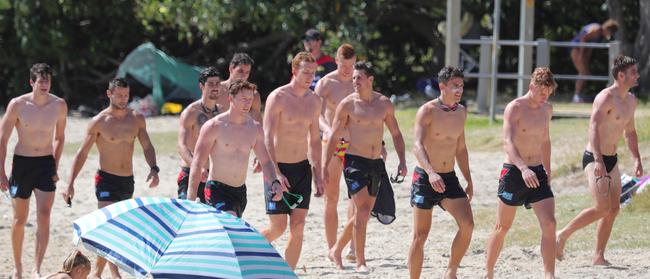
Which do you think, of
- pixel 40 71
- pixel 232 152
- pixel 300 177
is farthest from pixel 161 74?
pixel 232 152

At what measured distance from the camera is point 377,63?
26.1 metres

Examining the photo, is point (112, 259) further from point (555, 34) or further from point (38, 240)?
point (555, 34)

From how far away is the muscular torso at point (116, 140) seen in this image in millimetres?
10453

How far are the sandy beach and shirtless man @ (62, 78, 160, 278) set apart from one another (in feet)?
3.53

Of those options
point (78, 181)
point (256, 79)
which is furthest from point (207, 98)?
point (256, 79)

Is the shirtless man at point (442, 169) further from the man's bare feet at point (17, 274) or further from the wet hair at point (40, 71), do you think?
the man's bare feet at point (17, 274)

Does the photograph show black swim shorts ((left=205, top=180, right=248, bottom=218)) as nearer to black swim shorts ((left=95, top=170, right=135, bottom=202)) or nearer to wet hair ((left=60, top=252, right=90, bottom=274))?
black swim shorts ((left=95, top=170, right=135, bottom=202))

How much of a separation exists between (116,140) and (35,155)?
84cm

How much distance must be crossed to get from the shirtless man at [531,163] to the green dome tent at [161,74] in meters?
14.7

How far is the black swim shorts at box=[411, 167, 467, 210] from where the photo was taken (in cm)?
943

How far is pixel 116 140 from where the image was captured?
10477 mm

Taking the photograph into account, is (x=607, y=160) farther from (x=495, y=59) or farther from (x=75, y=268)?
(x=495, y=59)

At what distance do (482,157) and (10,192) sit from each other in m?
7.70

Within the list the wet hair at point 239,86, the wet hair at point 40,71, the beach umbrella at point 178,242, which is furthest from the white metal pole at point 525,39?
the beach umbrella at point 178,242
